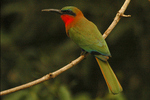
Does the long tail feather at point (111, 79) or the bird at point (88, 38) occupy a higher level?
the bird at point (88, 38)

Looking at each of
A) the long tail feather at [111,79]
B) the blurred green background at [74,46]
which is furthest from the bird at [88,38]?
the blurred green background at [74,46]

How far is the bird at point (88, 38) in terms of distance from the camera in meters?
2.16

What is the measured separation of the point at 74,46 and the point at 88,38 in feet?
3.97

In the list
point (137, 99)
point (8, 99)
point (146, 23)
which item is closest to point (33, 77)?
point (8, 99)

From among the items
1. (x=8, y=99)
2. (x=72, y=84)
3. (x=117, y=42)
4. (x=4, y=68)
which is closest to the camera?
(x=8, y=99)

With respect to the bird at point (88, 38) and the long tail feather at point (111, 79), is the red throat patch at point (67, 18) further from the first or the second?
the long tail feather at point (111, 79)

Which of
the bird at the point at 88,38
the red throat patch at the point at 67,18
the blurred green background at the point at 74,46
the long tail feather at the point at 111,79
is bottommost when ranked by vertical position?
the blurred green background at the point at 74,46

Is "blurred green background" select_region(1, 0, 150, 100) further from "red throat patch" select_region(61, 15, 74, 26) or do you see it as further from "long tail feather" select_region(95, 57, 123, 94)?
"long tail feather" select_region(95, 57, 123, 94)

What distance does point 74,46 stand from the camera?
348cm

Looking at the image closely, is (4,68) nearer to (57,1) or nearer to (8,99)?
(8,99)

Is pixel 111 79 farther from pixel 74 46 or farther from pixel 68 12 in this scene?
pixel 74 46

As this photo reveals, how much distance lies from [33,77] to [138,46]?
4.47 ft

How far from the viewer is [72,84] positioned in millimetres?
3332

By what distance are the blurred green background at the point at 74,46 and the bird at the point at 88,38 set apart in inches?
40.3
